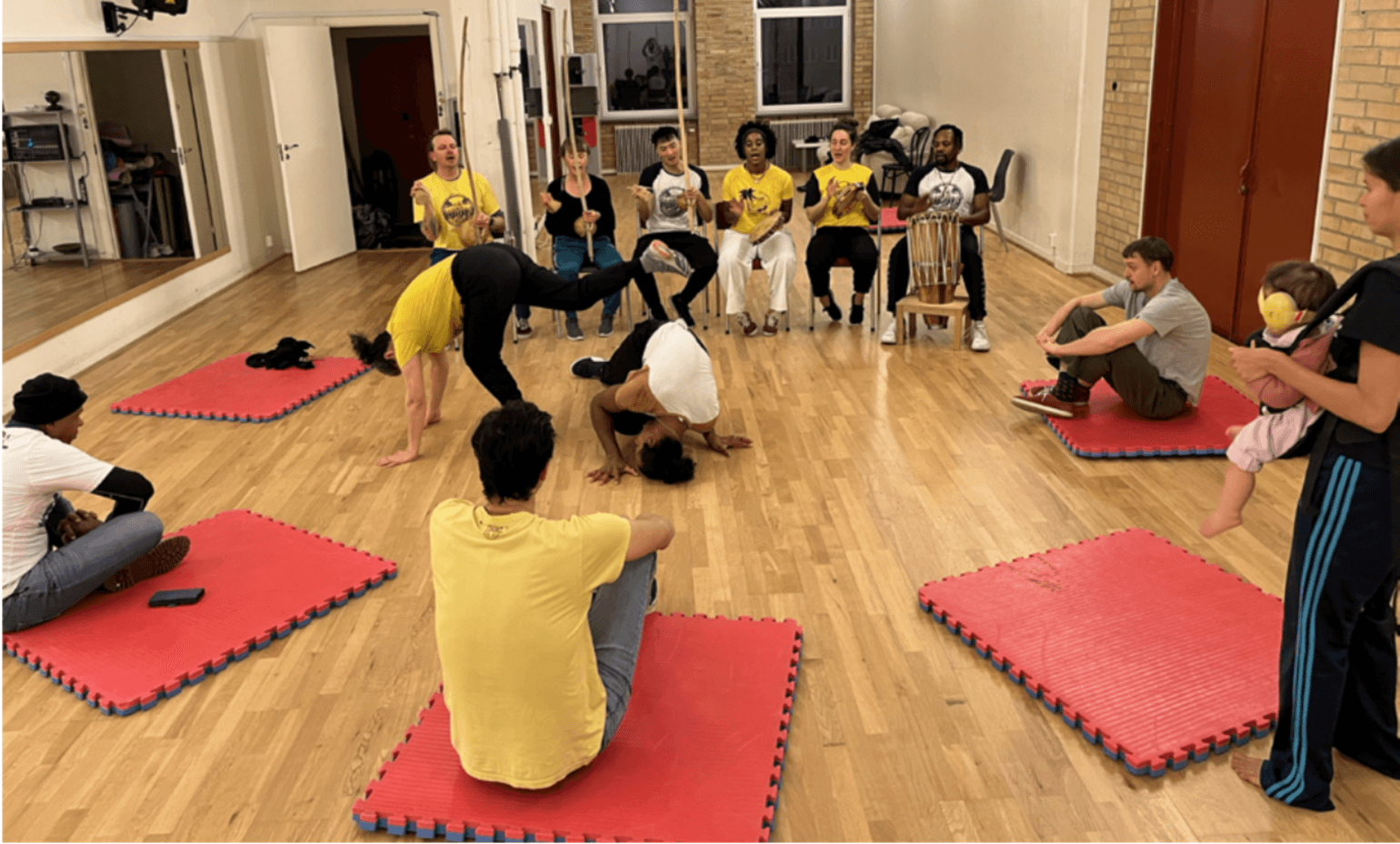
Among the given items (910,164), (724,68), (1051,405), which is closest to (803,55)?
(724,68)

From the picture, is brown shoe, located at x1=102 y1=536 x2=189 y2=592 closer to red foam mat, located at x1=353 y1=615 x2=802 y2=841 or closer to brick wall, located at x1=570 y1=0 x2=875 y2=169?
Answer: red foam mat, located at x1=353 y1=615 x2=802 y2=841

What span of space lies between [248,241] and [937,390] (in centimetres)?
622

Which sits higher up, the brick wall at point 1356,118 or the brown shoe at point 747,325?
the brick wall at point 1356,118

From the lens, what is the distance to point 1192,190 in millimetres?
6719

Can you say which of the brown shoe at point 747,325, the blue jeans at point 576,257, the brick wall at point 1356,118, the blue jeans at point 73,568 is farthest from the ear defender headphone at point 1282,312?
the blue jeans at point 576,257

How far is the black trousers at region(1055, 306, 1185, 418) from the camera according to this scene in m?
4.94

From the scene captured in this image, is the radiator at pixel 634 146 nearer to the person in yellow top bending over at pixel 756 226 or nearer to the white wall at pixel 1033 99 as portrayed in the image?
the white wall at pixel 1033 99

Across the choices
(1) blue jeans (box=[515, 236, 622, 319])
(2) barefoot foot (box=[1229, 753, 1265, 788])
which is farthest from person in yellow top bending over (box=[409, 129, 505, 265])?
(2) barefoot foot (box=[1229, 753, 1265, 788])

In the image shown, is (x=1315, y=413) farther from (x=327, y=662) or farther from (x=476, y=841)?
(x=327, y=662)

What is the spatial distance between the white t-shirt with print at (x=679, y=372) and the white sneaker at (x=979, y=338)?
237cm

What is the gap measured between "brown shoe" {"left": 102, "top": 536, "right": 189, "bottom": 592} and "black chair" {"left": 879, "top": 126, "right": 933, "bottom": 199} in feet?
30.1

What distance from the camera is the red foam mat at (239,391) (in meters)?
5.69

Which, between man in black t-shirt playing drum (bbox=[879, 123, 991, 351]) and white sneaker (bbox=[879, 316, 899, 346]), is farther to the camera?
white sneaker (bbox=[879, 316, 899, 346])

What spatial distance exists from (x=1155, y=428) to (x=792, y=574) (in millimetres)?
2093
